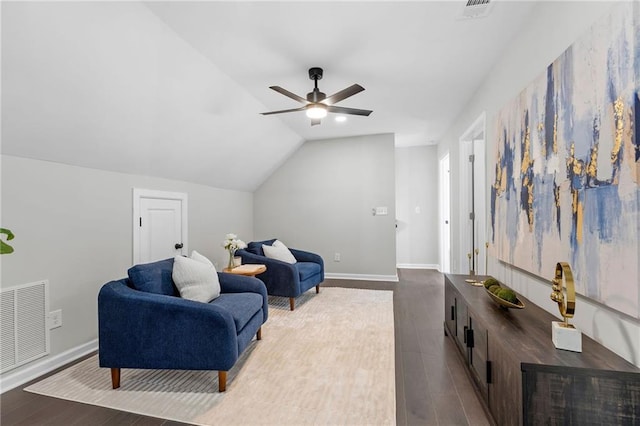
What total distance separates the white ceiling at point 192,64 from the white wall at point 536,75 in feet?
0.55

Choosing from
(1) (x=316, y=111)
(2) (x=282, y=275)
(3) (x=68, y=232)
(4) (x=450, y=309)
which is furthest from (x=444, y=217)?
(3) (x=68, y=232)

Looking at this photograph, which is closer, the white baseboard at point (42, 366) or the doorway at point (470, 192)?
the white baseboard at point (42, 366)

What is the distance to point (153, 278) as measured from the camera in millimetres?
2248

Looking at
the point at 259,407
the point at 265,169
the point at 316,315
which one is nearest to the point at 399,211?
the point at 265,169

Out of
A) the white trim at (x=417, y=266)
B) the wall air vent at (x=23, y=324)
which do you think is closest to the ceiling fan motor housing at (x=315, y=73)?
the wall air vent at (x=23, y=324)

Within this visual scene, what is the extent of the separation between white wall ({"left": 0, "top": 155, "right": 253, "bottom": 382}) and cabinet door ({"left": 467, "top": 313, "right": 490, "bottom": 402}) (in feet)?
10.3

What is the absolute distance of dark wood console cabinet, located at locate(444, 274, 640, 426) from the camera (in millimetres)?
1139

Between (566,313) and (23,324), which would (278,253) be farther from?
(566,313)

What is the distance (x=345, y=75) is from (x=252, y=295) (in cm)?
233

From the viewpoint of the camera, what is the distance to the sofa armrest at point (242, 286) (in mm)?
2713

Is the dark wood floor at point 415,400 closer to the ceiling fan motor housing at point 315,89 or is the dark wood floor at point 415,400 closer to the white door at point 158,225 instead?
the white door at point 158,225

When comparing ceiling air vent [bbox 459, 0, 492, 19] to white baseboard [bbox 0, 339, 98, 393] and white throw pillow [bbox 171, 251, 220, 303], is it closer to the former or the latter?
white throw pillow [bbox 171, 251, 220, 303]

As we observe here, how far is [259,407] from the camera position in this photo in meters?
1.81

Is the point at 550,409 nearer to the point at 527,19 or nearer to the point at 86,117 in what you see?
the point at 527,19
